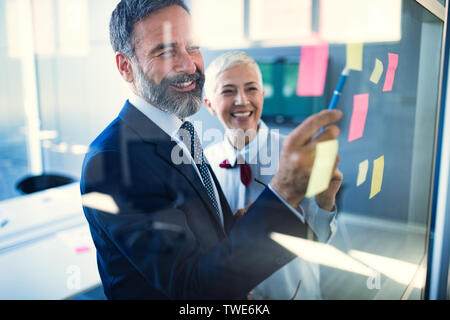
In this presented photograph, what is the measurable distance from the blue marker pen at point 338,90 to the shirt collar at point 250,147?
0.48 ft

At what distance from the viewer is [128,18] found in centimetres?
70

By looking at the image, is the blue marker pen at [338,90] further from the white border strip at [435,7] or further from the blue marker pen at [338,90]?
the white border strip at [435,7]

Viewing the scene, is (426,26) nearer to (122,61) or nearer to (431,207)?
(431,207)

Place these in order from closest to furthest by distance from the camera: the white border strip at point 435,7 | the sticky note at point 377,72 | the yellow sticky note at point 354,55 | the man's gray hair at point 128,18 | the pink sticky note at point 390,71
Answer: the man's gray hair at point 128,18 → the yellow sticky note at point 354,55 → the sticky note at point 377,72 → the pink sticky note at point 390,71 → the white border strip at point 435,7

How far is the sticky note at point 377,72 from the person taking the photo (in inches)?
45.5

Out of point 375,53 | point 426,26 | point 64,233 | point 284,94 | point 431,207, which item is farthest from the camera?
point 431,207

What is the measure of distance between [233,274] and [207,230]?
10cm

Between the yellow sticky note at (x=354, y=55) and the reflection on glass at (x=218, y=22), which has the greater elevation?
the reflection on glass at (x=218, y=22)

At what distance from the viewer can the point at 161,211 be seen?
706 mm

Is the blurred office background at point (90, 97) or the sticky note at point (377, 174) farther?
the sticky note at point (377, 174)

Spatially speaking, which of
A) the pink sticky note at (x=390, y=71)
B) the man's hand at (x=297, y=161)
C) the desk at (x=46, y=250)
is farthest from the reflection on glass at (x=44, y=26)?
the pink sticky note at (x=390, y=71)

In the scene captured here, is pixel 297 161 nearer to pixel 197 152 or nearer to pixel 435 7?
pixel 197 152

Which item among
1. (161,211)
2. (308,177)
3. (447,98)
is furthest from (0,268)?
(447,98)

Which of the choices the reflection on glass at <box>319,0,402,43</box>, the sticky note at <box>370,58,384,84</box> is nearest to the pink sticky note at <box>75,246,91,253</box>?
the reflection on glass at <box>319,0,402,43</box>
